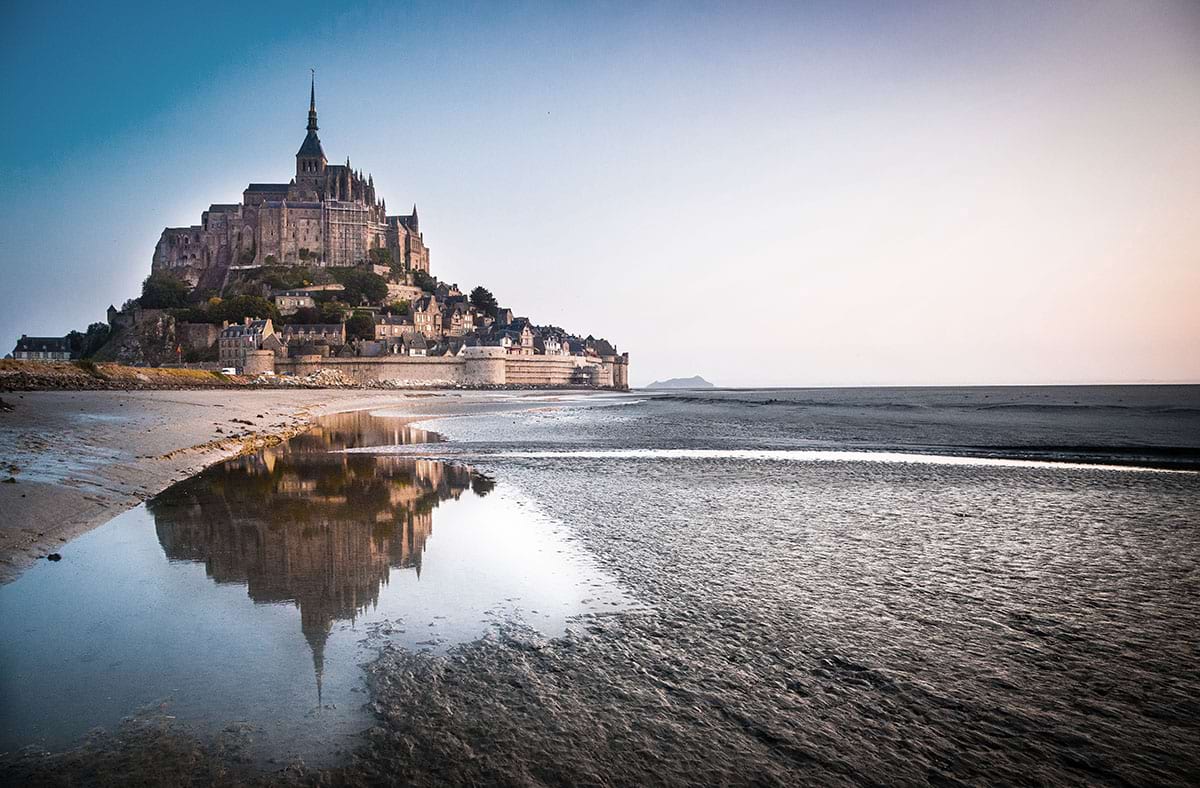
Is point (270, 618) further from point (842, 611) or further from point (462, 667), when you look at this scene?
point (842, 611)

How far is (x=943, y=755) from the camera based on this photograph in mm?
2689

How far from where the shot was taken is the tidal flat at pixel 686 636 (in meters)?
2.66

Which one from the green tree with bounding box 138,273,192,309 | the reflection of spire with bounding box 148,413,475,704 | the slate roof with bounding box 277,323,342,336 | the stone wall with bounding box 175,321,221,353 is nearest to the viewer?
the reflection of spire with bounding box 148,413,475,704

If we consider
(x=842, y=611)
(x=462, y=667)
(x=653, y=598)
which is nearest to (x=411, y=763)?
(x=462, y=667)

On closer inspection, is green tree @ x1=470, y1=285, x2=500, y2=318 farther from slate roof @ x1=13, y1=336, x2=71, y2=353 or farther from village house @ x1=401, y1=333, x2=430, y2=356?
slate roof @ x1=13, y1=336, x2=71, y2=353

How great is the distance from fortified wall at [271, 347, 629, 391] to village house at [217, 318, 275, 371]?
1.18 meters

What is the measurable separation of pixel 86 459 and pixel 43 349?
103201 millimetres

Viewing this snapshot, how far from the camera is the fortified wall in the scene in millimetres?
81688

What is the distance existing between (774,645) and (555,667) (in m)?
1.28

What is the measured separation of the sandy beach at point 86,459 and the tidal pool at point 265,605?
384 millimetres

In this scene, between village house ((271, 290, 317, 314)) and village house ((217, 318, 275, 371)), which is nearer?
village house ((217, 318, 275, 371))

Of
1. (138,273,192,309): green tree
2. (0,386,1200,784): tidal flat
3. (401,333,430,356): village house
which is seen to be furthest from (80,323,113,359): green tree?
(0,386,1200,784): tidal flat

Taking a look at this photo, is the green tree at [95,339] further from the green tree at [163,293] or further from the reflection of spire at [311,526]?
the reflection of spire at [311,526]

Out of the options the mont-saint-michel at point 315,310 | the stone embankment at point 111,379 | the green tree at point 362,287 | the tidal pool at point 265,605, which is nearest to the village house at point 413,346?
the mont-saint-michel at point 315,310
